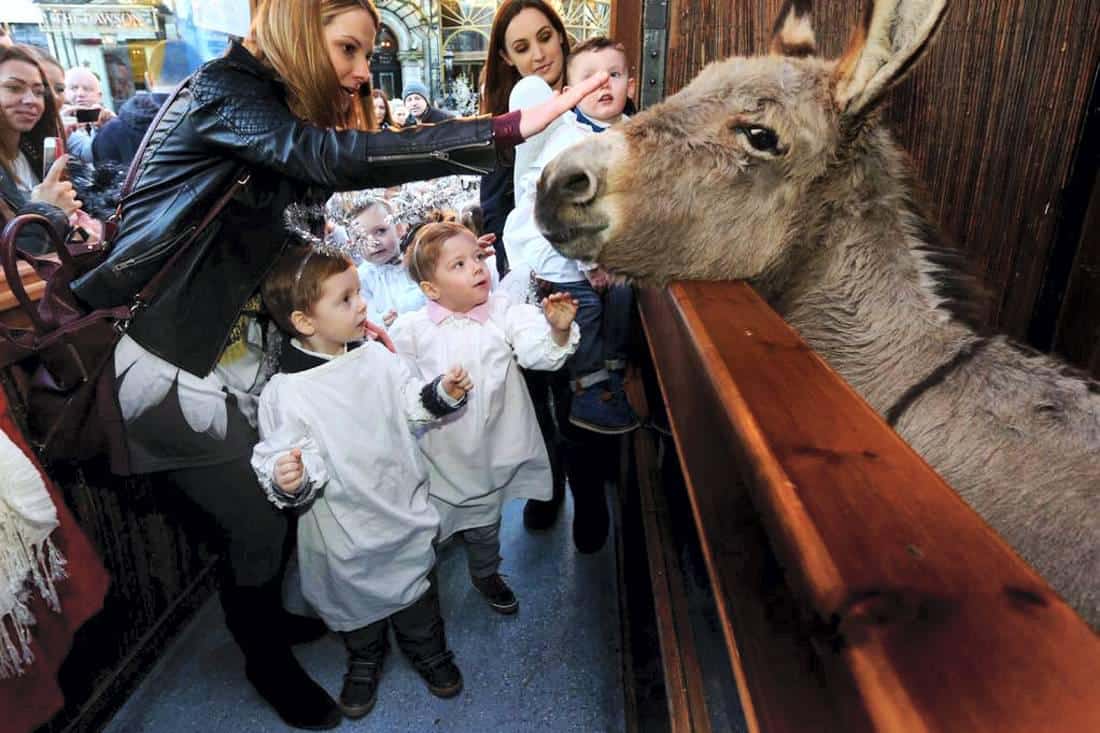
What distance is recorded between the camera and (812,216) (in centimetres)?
149

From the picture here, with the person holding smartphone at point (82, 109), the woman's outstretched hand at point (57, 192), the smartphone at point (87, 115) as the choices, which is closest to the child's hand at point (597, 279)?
the woman's outstretched hand at point (57, 192)

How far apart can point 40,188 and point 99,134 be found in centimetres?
261

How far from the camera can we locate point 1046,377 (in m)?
1.22

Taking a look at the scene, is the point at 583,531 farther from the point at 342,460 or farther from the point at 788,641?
the point at 788,641

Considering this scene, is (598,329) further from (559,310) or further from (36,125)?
(36,125)

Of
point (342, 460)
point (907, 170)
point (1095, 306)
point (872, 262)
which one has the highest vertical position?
point (907, 170)

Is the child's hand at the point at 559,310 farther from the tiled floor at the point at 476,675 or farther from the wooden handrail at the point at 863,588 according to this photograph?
the tiled floor at the point at 476,675

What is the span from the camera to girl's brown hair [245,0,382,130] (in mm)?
1586

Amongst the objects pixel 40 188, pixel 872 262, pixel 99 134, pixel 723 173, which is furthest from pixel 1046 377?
pixel 99 134

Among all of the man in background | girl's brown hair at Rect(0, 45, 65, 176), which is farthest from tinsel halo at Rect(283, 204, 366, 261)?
the man in background

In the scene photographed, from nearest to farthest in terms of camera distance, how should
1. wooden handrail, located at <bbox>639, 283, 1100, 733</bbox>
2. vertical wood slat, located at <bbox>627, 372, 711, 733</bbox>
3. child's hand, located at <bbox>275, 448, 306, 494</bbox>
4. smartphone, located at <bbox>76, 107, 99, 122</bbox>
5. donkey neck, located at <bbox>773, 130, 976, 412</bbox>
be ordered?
1. wooden handrail, located at <bbox>639, 283, 1100, 733</bbox>
2. donkey neck, located at <bbox>773, 130, 976, 412</bbox>
3. vertical wood slat, located at <bbox>627, 372, 711, 733</bbox>
4. child's hand, located at <bbox>275, 448, 306, 494</bbox>
5. smartphone, located at <bbox>76, 107, 99, 122</bbox>

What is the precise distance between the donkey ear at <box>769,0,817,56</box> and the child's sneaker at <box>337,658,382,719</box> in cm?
243

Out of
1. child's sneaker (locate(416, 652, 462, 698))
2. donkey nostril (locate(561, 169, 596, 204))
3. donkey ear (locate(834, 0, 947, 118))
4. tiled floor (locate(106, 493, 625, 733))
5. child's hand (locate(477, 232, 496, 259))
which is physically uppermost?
donkey ear (locate(834, 0, 947, 118))

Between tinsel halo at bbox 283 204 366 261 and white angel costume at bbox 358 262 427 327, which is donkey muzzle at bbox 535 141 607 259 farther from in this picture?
white angel costume at bbox 358 262 427 327
